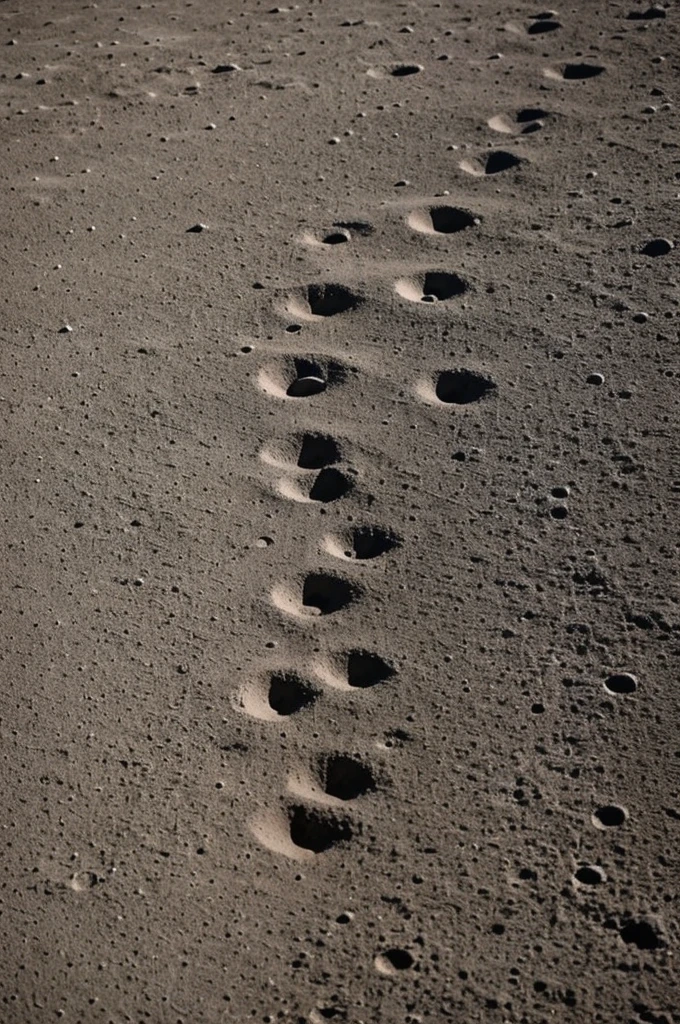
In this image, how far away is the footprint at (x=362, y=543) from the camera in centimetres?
329

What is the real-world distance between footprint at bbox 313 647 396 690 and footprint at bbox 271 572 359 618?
15 cm

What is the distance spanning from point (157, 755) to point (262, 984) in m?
0.60

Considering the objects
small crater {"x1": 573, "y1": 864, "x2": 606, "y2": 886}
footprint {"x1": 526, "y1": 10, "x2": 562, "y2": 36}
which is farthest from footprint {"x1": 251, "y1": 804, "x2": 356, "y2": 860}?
footprint {"x1": 526, "y1": 10, "x2": 562, "y2": 36}

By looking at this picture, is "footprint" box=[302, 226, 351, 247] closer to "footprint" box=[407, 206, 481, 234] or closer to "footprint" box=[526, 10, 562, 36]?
"footprint" box=[407, 206, 481, 234]

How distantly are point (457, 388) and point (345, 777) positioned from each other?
1309 mm

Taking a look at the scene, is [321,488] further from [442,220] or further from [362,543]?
[442,220]

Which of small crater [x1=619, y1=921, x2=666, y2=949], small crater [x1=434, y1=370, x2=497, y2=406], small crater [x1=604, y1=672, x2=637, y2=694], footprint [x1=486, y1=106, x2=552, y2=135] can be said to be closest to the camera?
small crater [x1=619, y1=921, x2=666, y2=949]

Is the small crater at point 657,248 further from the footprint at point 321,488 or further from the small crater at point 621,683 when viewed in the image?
the small crater at point 621,683

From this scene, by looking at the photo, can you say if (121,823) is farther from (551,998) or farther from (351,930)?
(551,998)

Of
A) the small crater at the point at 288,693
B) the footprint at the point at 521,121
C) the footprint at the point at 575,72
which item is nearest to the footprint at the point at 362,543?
the small crater at the point at 288,693

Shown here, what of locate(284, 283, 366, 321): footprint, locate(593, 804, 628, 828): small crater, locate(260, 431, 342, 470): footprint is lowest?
locate(593, 804, 628, 828): small crater

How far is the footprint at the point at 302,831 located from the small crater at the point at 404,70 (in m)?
Result: 3.24

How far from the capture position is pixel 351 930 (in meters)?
2.56

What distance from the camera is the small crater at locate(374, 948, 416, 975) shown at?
2.50 m
